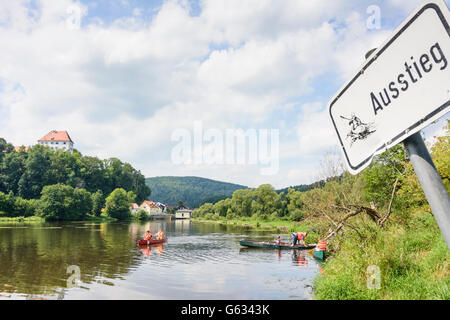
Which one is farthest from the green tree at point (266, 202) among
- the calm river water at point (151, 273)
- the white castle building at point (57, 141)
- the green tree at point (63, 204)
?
the white castle building at point (57, 141)

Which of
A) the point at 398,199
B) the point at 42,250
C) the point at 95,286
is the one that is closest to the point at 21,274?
the point at 95,286

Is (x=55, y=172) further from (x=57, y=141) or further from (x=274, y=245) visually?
(x=274, y=245)

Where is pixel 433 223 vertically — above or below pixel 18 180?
below

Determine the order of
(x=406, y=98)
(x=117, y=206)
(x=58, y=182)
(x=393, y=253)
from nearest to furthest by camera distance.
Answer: (x=406, y=98) → (x=393, y=253) → (x=117, y=206) → (x=58, y=182)

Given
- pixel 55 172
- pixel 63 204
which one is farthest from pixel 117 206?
pixel 55 172


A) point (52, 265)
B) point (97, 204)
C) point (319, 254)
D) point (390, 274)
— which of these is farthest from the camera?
point (97, 204)

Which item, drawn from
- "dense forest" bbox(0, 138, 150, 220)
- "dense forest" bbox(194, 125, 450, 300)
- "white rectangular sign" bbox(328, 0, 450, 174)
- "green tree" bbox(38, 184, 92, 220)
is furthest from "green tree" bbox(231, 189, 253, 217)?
"white rectangular sign" bbox(328, 0, 450, 174)

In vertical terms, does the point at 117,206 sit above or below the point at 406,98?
above

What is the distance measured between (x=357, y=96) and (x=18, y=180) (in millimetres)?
109880

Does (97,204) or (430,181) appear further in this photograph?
(97,204)

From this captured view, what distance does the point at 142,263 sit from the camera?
18656 millimetres

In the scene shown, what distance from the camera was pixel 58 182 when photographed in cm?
9469

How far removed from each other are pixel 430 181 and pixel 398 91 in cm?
37

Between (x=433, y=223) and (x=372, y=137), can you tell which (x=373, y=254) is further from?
(x=372, y=137)
